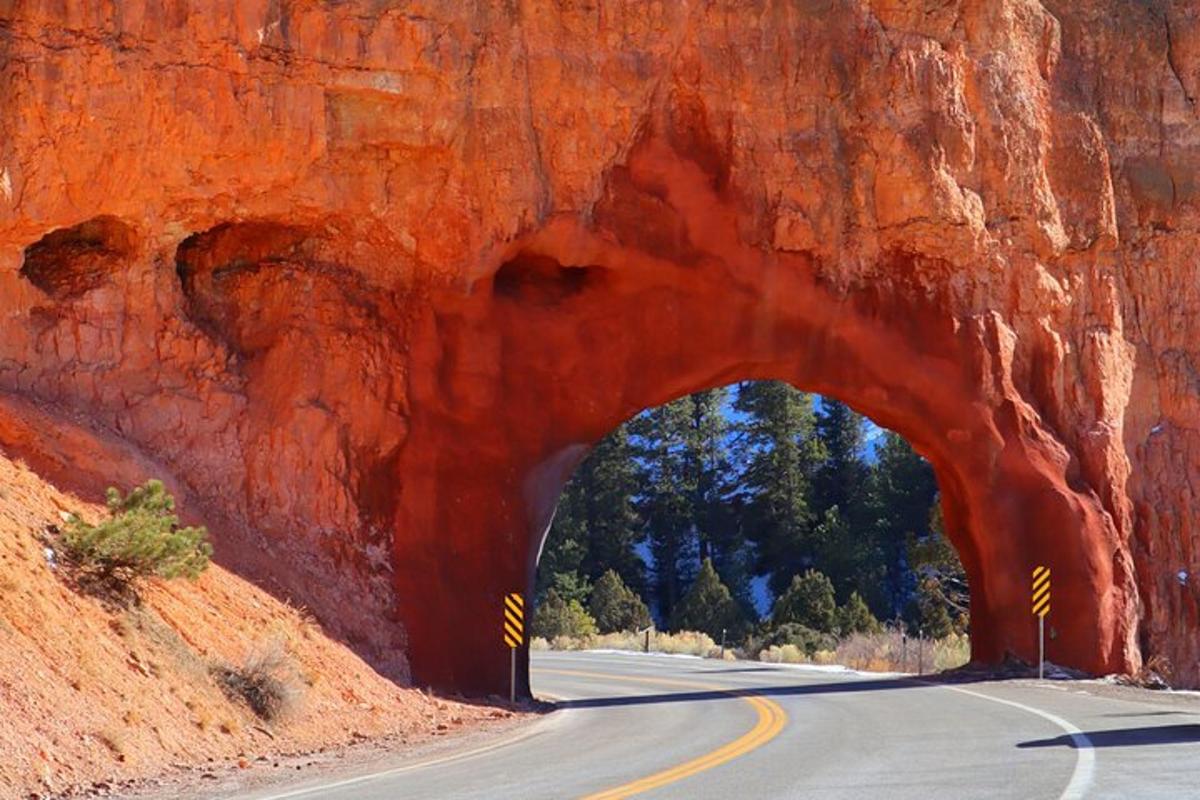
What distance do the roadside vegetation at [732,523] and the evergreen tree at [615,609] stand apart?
62 millimetres

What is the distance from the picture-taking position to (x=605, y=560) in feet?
212

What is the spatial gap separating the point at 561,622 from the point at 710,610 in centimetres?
569

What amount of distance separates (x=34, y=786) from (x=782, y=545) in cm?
5282

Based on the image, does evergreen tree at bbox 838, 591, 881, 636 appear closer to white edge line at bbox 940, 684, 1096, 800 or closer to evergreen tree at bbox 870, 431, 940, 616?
evergreen tree at bbox 870, 431, 940, 616

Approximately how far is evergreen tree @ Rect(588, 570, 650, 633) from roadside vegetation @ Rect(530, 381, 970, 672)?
0.20 feet

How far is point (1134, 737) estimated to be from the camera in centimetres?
1513

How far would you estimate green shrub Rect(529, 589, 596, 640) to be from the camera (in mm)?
51438

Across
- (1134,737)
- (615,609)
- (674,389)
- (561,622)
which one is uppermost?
(674,389)

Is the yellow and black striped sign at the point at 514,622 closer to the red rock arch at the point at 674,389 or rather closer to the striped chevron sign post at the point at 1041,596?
the red rock arch at the point at 674,389

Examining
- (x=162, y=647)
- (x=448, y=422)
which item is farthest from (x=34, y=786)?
(x=448, y=422)

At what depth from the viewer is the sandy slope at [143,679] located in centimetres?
1327

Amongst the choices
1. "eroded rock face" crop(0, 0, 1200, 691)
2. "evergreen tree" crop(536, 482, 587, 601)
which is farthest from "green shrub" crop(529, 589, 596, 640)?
"eroded rock face" crop(0, 0, 1200, 691)

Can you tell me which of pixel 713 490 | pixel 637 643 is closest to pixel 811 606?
pixel 637 643

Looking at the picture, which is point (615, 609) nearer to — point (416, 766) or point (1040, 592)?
point (1040, 592)
